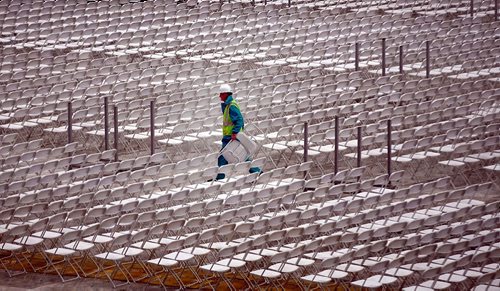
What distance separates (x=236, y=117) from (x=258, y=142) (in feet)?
4.01

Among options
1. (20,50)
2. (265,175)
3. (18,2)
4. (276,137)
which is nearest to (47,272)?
(265,175)

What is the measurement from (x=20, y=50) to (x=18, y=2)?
1.90 metres

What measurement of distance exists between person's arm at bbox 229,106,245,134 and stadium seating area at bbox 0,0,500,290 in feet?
2.46

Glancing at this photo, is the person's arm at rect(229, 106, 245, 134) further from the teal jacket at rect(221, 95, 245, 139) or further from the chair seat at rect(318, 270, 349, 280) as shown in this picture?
the chair seat at rect(318, 270, 349, 280)

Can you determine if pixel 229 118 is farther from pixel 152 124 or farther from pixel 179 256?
pixel 179 256

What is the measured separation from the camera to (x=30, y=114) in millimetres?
21453

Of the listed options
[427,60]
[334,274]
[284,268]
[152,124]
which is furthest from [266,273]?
[427,60]

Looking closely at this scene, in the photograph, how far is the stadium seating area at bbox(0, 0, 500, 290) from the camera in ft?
57.5

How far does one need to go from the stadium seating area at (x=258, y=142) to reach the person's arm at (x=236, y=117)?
2.46ft

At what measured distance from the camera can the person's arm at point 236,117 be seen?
20469mm

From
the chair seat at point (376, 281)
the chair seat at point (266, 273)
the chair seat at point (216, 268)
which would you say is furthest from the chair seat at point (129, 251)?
the chair seat at point (376, 281)

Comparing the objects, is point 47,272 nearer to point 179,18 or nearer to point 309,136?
point 309,136

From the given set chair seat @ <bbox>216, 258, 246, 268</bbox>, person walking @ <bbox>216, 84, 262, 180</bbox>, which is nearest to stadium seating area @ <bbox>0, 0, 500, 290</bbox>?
chair seat @ <bbox>216, 258, 246, 268</bbox>

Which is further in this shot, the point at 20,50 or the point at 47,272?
the point at 20,50
